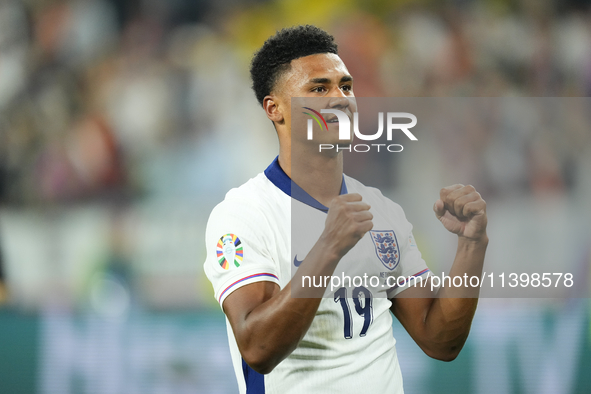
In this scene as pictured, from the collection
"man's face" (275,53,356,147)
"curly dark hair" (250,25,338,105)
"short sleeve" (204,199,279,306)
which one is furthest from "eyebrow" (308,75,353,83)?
"short sleeve" (204,199,279,306)

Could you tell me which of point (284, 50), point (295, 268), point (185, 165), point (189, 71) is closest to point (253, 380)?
point (295, 268)

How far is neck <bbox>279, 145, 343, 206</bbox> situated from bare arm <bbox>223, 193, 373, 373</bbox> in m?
0.38

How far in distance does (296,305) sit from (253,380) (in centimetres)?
43

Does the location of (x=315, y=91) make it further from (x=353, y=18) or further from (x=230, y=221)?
(x=353, y=18)

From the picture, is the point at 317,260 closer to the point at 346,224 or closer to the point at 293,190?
the point at 346,224

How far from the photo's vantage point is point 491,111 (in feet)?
11.8

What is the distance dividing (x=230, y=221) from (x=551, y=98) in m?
3.91

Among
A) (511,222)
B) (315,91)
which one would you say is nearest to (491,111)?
(511,222)

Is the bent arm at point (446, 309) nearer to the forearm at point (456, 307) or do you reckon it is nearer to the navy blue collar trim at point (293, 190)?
the forearm at point (456, 307)

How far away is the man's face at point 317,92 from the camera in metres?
1.73

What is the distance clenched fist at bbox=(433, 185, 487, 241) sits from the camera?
1518 millimetres

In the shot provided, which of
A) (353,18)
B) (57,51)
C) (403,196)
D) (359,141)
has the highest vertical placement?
(353,18)

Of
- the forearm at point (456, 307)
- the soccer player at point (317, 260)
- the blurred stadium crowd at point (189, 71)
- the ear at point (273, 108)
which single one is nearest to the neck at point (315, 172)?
the soccer player at point (317, 260)

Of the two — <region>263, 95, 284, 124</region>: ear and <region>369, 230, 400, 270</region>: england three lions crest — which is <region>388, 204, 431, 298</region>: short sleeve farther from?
<region>263, 95, 284, 124</region>: ear
